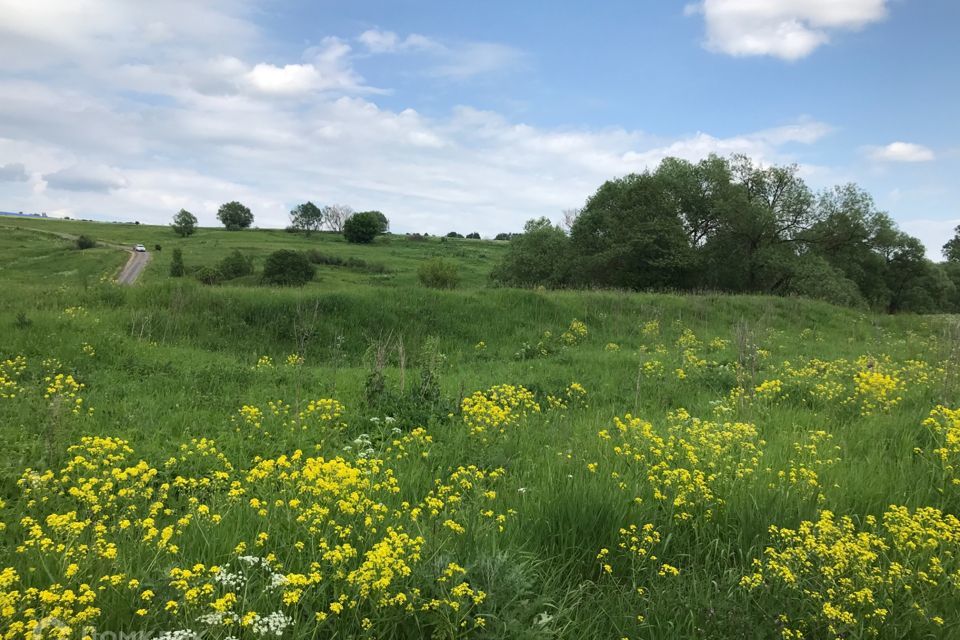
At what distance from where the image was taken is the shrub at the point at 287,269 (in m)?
43.6

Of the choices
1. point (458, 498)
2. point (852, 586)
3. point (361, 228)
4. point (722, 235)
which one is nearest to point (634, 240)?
point (722, 235)

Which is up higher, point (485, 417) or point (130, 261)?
point (130, 261)

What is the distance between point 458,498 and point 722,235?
122 feet

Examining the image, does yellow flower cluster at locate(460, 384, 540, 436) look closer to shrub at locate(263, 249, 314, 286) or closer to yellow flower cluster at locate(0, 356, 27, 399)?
yellow flower cluster at locate(0, 356, 27, 399)

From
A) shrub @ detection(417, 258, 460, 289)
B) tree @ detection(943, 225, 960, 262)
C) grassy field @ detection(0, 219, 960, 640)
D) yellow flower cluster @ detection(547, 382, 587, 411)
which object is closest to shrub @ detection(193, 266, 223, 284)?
shrub @ detection(417, 258, 460, 289)

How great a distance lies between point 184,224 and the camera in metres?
95.5

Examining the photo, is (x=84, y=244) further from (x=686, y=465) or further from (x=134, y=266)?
(x=686, y=465)

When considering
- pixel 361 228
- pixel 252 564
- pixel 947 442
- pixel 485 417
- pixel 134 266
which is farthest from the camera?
pixel 361 228

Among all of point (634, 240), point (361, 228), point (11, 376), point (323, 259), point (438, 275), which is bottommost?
point (11, 376)

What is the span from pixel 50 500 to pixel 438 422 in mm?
3923

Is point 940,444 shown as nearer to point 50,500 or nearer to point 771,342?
point 50,500

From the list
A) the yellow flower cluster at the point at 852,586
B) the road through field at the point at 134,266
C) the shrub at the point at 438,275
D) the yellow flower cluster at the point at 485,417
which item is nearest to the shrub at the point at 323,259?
the road through field at the point at 134,266

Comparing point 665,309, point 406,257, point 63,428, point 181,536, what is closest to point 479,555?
point 181,536

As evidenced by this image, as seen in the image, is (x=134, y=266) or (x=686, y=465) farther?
(x=134, y=266)
